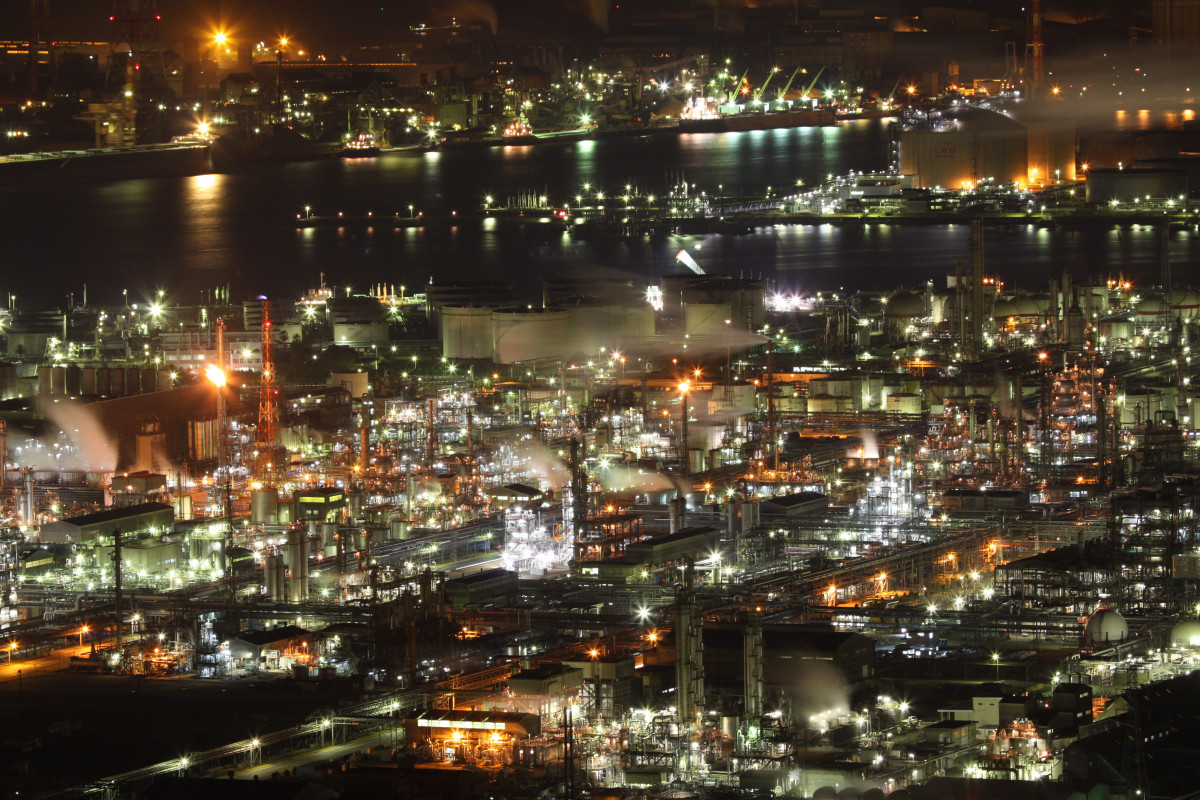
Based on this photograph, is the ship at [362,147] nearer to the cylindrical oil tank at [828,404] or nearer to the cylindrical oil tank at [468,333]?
the cylindrical oil tank at [468,333]

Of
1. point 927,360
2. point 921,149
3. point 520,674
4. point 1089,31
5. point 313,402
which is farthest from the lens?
point 1089,31

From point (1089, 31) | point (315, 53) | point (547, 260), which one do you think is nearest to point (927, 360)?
point (547, 260)

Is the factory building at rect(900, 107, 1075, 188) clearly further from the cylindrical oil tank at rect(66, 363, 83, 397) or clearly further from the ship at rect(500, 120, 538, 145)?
the cylindrical oil tank at rect(66, 363, 83, 397)

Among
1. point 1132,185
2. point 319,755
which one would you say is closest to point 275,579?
point 319,755

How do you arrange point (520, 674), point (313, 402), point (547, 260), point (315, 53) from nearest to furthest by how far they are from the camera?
1. point (520, 674)
2. point (313, 402)
3. point (547, 260)
4. point (315, 53)

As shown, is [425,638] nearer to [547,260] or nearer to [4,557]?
[4,557]

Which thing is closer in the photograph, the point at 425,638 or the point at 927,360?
the point at 425,638

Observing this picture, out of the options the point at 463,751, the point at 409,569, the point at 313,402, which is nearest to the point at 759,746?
the point at 463,751

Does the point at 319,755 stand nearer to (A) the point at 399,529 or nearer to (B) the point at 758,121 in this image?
(A) the point at 399,529
